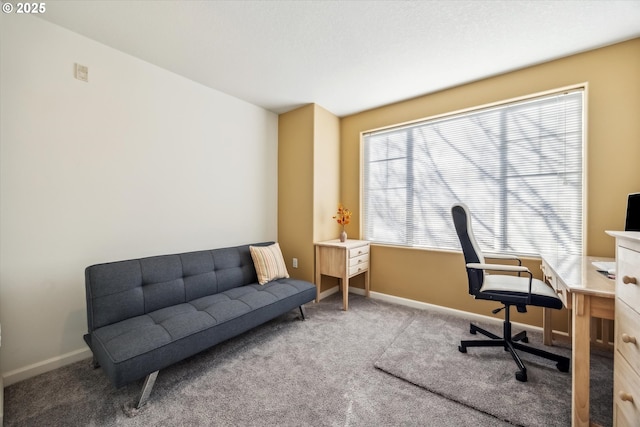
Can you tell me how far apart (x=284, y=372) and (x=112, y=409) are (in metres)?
1.00

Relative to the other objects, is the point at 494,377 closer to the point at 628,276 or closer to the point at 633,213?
the point at 628,276

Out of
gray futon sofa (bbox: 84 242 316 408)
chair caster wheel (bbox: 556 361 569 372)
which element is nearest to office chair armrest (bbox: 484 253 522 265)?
chair caster wheel (bbox: 556 361 569 372)

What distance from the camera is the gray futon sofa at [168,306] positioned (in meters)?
1.47

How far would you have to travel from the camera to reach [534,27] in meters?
1.86

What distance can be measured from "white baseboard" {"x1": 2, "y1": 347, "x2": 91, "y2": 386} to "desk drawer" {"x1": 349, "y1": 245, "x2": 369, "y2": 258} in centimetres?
251

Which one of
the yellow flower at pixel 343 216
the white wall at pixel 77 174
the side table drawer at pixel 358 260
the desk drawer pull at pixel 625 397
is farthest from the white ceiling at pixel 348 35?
the desk drawer pull at pixel 625 397

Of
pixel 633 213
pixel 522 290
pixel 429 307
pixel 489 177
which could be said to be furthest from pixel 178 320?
pixel 633 213

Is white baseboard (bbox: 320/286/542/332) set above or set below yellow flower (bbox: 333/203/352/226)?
below

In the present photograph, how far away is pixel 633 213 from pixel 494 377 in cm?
145

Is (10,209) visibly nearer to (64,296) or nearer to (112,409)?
(64,296)

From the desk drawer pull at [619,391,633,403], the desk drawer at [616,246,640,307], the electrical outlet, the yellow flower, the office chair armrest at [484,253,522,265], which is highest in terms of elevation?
the electrical outlet

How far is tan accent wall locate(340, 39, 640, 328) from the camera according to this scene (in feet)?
6.58

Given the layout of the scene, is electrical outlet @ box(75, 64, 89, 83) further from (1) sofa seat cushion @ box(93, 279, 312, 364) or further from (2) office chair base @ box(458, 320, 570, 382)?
(2) office chair base @ box(458, 320, 570, 382)

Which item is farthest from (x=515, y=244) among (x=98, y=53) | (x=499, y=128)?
(x=98, y=53)
